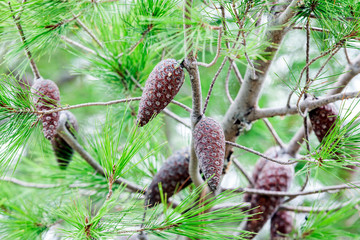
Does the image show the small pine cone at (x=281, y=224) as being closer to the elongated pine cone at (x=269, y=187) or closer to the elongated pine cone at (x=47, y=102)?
the elongated pine cone at (x=269, y=187)

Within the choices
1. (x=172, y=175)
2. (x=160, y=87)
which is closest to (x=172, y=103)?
(x=172, y=175)

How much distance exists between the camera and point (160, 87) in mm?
596

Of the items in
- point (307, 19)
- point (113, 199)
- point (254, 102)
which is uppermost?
point (307, 19)

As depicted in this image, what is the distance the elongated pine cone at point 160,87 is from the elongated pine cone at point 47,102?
7.7 inches

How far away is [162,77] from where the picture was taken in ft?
1.96

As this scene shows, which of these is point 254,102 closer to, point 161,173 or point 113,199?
point 161,173

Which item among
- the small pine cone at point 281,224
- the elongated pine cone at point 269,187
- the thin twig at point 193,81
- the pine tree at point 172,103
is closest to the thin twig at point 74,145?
the pine tree at point 172,103

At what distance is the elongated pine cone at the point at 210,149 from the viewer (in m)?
0.60

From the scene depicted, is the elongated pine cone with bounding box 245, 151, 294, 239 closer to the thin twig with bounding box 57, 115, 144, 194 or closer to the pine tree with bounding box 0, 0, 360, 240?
the pine tree with bounding box 0, 0, 360, 240

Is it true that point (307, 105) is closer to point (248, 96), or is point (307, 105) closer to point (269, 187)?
point (248, 96)

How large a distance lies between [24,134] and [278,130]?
1161mm

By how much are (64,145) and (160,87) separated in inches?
19.0

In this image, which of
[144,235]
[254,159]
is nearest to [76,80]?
[254,159]

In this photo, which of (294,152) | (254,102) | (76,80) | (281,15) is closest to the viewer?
(281,15)
